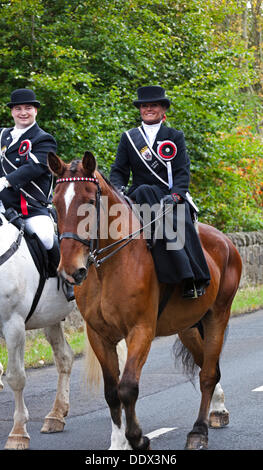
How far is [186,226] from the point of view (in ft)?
21.7

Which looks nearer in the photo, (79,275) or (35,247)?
(79,275)

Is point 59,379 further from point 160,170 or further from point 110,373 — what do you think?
point 160,170

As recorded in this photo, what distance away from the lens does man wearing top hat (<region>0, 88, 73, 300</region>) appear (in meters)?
7.51

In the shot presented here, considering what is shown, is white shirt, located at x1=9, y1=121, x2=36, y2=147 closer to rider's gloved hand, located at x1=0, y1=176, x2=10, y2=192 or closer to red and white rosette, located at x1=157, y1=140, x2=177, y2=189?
rider's gloved hand, located at x1=0, y1=176, x2=10, y2=192

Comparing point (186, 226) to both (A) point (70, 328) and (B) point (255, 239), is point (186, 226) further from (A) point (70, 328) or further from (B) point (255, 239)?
(B) point (255, 239)

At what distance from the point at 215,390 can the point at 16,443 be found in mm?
1963

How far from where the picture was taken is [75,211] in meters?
5.61

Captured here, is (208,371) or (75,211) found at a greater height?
(75,211)

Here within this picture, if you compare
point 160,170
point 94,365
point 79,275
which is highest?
point 160,170

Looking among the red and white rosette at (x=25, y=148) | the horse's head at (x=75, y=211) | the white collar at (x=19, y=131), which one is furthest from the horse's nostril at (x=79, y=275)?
the white collar at (x=19, y=131)

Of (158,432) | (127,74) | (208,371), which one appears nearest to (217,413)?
(208,371)

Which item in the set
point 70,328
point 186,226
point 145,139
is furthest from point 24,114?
point 70,328

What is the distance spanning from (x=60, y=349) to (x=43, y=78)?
7781 millimetres

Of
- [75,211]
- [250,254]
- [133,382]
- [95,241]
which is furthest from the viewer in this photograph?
[250,254]
